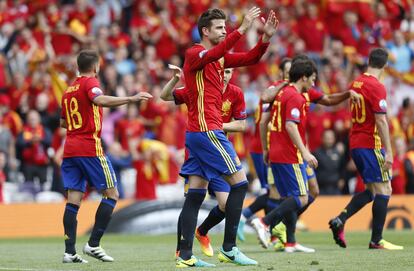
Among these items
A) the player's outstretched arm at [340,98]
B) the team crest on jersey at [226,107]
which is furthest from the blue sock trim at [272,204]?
the team crest on jersey at [226,107]

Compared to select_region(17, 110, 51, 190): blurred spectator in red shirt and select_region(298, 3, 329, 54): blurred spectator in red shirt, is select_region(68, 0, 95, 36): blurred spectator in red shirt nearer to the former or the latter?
select_region(17, 110, 51, 190): blurred spectator in red shirt

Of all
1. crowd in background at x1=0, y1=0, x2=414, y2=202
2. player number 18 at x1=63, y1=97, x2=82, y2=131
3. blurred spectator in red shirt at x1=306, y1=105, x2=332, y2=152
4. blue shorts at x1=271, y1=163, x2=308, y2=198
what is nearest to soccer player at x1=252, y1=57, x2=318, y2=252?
blue shorts at x1=271, y1=163, x2=308, y2=198

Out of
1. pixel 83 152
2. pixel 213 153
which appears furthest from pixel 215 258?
pixel 213 153

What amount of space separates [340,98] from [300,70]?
69cm

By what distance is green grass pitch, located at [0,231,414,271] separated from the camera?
10.3 metres

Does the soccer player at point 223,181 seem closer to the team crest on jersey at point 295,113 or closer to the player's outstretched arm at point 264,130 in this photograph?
the team crest on jersey at point 295,113

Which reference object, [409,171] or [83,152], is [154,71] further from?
[83,152]

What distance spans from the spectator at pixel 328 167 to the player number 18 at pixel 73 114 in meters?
10.1

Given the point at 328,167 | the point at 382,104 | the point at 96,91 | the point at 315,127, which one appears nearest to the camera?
the point at 96,91

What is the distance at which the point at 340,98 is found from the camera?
13094 millimetres

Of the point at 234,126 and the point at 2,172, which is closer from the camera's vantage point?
the point at 234,126

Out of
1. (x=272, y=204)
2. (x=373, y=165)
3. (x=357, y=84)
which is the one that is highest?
(x=357, y=84)

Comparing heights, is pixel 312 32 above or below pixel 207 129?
above

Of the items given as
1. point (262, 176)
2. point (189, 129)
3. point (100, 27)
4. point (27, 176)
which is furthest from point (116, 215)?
point (189, 129)
